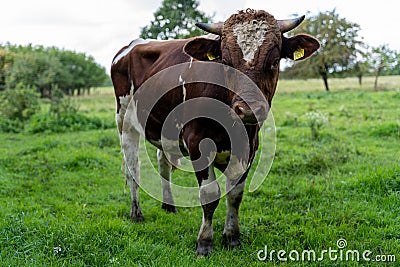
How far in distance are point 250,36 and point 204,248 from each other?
2181 millimetres

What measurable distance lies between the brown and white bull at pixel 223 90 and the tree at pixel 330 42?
30.3m

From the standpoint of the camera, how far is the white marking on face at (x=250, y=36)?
3.53 metres

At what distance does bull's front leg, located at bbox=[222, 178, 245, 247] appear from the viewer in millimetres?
4438

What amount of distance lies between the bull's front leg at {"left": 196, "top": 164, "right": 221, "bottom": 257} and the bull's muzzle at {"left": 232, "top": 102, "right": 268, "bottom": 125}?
0.92 m

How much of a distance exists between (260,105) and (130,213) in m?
2.85

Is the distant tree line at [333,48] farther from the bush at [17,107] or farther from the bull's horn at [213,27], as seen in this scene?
the bull's horn at [213,27]

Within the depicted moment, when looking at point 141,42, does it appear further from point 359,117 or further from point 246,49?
point 359,117

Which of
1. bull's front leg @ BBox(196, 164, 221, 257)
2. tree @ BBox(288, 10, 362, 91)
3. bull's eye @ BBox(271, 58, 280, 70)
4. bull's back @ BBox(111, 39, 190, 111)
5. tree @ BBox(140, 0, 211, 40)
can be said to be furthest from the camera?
tree @ BBox(288, 10, 362, 91)

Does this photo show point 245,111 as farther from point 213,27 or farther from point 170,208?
point 170,208

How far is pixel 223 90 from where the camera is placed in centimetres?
392

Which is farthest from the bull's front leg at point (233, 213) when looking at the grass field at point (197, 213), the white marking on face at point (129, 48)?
the white marking on face at point (129, 48)

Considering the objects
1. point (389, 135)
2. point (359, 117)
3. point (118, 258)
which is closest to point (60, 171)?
point (118, 258)

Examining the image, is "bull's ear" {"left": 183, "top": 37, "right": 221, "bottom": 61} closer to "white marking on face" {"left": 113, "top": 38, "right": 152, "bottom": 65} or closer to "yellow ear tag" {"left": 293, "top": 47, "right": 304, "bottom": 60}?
"yellow ear tag" {"left": 293, "top": 47, "right": 304, "bottom": 60}

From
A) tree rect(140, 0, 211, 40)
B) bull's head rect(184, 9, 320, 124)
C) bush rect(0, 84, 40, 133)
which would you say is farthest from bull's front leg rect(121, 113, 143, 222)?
bush rect(0, 84, 40, 133)
